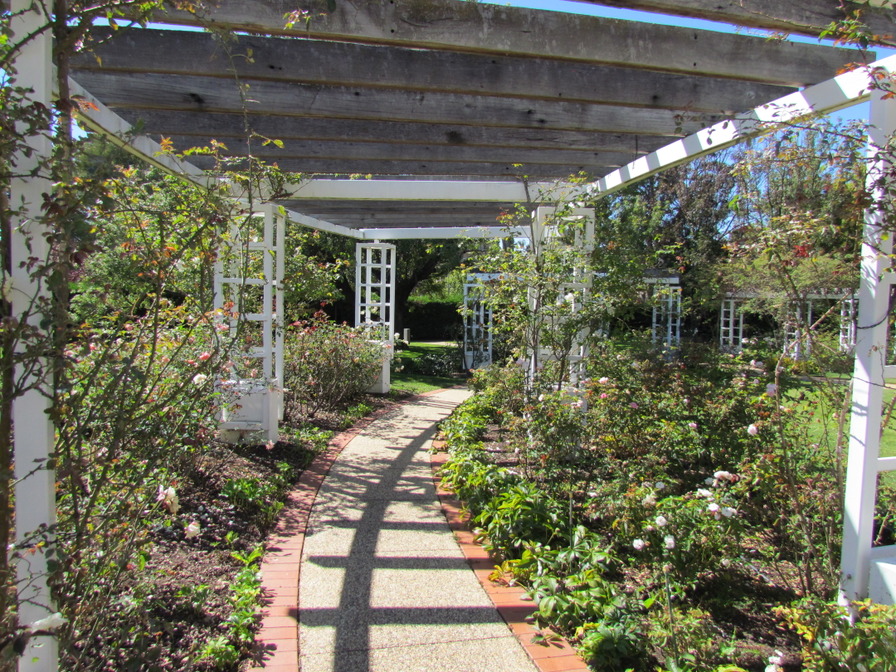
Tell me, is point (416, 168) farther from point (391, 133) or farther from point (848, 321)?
point (848, 321)

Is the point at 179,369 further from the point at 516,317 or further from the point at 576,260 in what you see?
the point at 576,260

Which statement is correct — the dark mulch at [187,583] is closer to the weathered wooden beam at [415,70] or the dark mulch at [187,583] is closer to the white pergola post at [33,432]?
the white pergola post at [33,432]

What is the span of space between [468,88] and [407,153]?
1277 millimetres

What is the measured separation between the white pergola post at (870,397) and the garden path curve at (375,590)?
140 cm

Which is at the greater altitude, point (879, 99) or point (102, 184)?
point (879, 99)

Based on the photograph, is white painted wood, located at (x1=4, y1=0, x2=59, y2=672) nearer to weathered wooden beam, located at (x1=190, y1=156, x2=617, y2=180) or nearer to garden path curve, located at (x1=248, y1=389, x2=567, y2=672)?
garden path curve, located at (x1=248, y1=389, x2=567, y2=672)

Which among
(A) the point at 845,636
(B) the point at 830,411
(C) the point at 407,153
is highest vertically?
(C) the point at 407,153

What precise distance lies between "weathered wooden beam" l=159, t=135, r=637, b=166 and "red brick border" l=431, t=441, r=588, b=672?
2.64m

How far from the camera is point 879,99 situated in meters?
2.31

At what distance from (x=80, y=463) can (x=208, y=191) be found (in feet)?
2.95

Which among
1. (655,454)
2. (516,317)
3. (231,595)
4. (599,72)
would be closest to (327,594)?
(231,595)

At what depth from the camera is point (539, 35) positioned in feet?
9.18

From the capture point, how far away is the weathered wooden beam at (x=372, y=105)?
3207 mm

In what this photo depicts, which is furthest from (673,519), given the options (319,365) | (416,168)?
(319,365)
